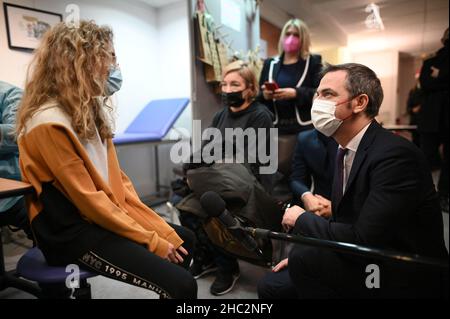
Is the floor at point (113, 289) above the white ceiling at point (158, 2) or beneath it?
beneath

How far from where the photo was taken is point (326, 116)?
3.38 feet

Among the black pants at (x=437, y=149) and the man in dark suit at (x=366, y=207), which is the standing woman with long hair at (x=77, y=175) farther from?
the black pants at (x=437, y=149)

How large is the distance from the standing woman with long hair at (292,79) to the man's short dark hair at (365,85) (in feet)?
2.74

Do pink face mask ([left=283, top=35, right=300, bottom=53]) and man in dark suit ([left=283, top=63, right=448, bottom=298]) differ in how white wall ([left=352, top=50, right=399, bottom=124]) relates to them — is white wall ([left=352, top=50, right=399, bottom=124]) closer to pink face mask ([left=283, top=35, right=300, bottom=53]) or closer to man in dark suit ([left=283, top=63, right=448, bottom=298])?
pink face mask ([left=283, top=35, right=300, bottom=53])

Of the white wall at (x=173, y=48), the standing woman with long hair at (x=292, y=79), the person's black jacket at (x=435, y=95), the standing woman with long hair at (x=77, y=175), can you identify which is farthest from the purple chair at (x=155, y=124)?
the person's black jacket at (x=435, y=95)

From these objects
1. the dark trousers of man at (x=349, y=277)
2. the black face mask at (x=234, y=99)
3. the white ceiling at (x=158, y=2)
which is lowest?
the dark trousers of man at (x=349, y=277)

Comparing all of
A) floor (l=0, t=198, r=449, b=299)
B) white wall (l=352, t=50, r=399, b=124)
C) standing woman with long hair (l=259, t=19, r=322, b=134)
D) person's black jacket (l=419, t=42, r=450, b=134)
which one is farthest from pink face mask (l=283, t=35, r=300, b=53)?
floor (l=0, t=198, r=449, b=299)

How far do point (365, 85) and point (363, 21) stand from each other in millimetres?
1116

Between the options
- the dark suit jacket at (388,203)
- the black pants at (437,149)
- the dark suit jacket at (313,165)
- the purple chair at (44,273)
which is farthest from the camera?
the black pants at (437,149)

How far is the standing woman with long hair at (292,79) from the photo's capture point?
1915mm

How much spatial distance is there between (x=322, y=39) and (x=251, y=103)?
65cm

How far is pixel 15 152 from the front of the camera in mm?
1297

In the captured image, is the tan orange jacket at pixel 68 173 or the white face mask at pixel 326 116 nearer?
the tan orange jacket at pixel 68 173

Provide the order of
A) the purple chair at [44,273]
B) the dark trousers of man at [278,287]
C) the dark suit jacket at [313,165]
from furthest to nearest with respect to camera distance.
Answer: the dark suit jacket at [313,165] < the dark trousers of man at [278,287] < the purple chair at [44,273]
